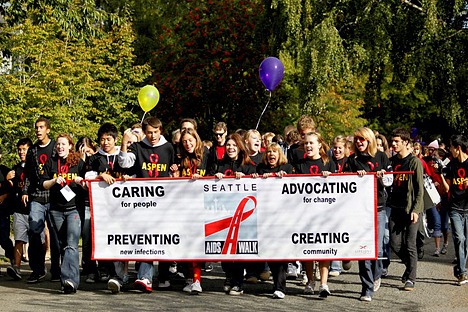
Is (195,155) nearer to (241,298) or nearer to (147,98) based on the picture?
(241,298)

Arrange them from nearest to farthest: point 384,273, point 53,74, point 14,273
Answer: point 14,273 → point 384,273 → point 53,74

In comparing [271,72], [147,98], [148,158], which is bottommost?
[148,158]

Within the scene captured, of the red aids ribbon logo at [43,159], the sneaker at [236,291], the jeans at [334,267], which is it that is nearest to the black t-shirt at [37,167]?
the red aids ribbon logo at [43,159]

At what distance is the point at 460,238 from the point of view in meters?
13.2

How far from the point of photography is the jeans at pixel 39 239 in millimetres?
12812

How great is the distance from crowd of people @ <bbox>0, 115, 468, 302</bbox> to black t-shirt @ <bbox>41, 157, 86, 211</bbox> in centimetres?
1

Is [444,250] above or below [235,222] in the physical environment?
below

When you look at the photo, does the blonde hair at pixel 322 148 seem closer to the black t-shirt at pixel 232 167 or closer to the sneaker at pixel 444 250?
the black t-shirt at pixel 232 167

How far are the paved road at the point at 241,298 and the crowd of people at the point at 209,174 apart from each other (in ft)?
0.59

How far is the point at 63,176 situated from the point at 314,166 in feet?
10.5

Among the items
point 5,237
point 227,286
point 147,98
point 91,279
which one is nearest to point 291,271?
point 227,286

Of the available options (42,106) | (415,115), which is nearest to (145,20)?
(415,115)

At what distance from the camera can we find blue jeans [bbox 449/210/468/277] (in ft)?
43.0

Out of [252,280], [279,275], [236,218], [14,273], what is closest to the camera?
[279,275]
